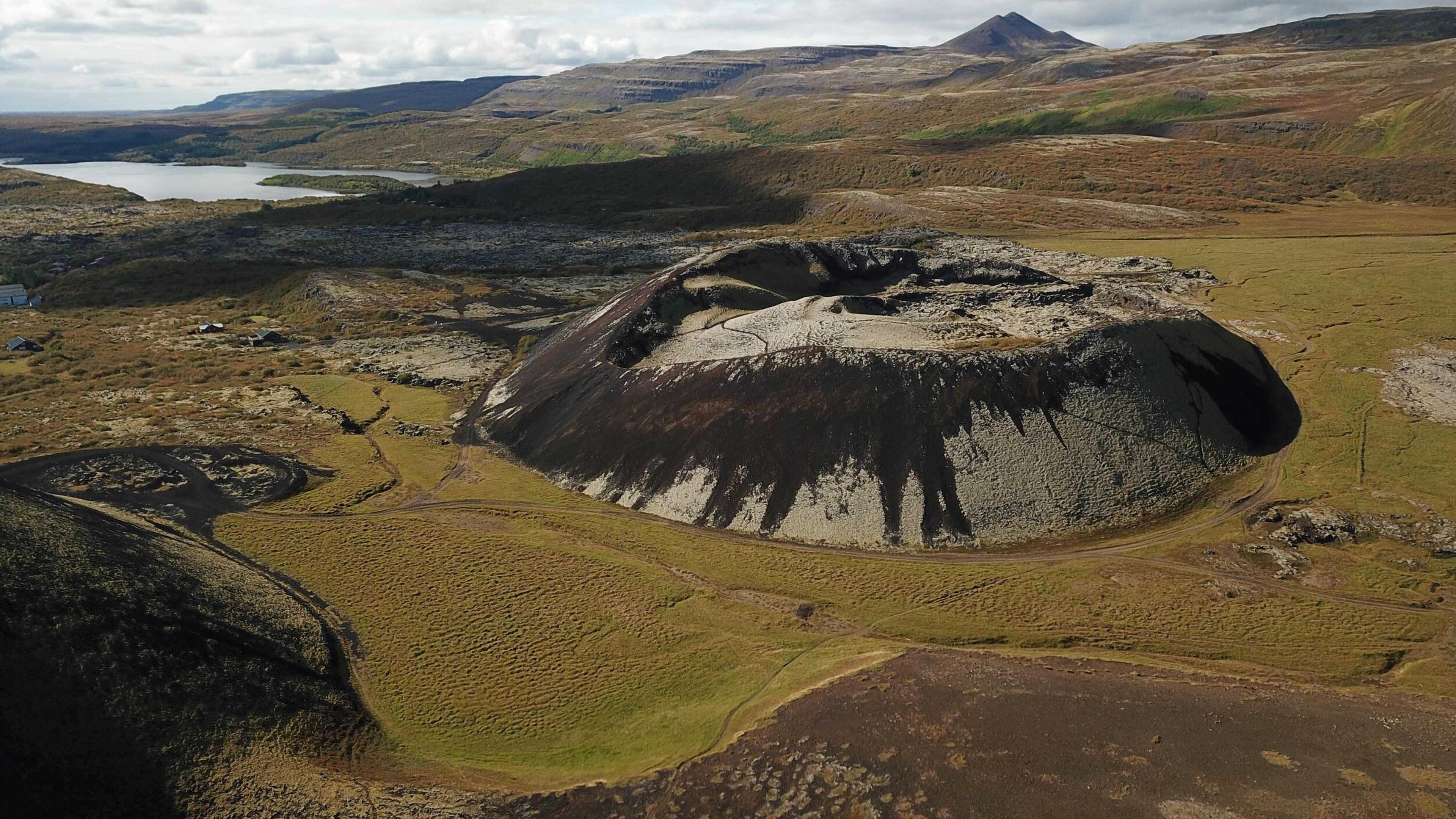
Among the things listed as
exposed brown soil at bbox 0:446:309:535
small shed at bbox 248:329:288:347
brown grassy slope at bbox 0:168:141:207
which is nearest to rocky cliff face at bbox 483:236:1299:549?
exposed brown soil at bbox 0:446:309:535

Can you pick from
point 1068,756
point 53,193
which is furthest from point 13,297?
point 53,193

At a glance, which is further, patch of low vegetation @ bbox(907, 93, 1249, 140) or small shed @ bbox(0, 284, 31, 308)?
patch of low vegetation @ bbox(907, 93, 1249, 140)

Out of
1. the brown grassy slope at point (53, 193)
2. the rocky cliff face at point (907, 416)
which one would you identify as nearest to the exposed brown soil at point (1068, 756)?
the rocky cliff face at point (907, 416)

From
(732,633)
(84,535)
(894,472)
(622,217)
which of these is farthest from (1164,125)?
(84,535)

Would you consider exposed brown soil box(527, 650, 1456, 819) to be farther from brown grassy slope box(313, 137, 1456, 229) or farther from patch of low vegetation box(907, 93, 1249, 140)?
patch of low vegetation box(907, 93, 1249, 140)

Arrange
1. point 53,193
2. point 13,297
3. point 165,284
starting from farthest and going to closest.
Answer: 1. point 53,193
2. point 165,284
3. point 13,297

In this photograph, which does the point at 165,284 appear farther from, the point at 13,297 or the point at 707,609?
the point at 707,609

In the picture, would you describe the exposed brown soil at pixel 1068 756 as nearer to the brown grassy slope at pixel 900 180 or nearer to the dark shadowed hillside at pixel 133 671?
the dark shadowed hillside at pixel 133 671
